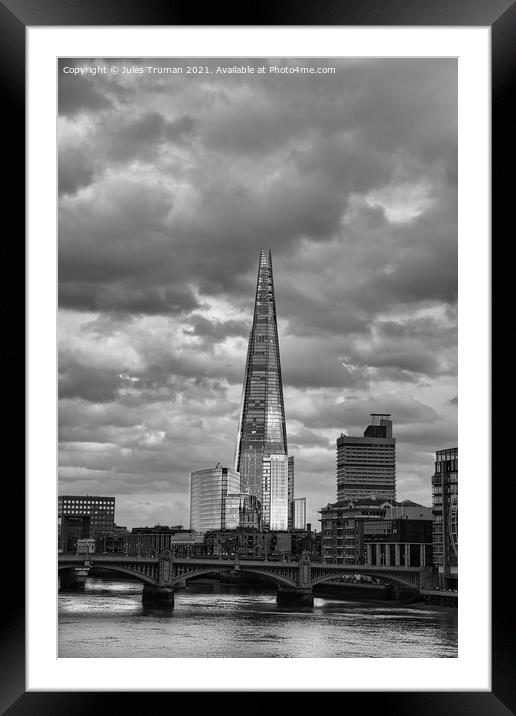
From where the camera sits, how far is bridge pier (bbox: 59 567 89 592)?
20906 mm

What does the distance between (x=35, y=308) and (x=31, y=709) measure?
167 centimetres

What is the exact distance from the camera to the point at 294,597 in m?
20.9

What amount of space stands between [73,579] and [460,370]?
18.6 m

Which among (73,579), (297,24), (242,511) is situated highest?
(297,24)

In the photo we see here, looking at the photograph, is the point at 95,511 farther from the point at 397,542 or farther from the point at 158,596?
the point at 397,542

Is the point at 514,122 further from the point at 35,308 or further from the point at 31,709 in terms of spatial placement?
the point at 31,709

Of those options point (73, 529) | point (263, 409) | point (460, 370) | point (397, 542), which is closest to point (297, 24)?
point (460, 370)

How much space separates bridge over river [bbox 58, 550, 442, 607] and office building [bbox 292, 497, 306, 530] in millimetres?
16374

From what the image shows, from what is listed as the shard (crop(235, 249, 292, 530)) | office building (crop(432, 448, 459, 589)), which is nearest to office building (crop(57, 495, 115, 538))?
office building (crop(432, 448, 459, 589))

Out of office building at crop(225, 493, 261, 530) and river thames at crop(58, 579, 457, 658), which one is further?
office building at crop(225, 493, 261, 530)

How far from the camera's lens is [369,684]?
4.01 meters

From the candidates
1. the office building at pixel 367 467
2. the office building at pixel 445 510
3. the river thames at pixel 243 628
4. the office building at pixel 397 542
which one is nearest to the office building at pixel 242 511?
the office building at pixel 367 467

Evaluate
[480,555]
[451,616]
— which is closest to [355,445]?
[451,616]

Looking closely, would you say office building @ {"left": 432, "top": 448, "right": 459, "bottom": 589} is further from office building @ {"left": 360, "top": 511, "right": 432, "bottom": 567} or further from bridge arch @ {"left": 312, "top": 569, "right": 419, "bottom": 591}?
office building @ {"left": 360, "top": 511, "right": 432, "bottom": 567}
